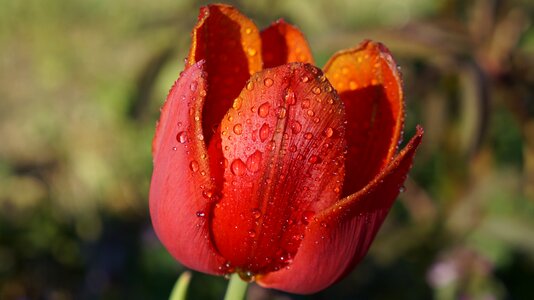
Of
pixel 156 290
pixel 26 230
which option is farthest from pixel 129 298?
pixel 26 230

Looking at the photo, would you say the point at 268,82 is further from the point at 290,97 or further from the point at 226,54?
the point at 226,54

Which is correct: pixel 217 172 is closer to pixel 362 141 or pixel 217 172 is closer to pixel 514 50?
pixel 362 141

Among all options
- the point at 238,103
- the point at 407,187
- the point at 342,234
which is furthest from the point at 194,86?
the point at 407,187

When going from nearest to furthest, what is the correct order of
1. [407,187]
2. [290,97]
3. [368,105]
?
1. [290,97]
2. [368,105]
3. [407,187]

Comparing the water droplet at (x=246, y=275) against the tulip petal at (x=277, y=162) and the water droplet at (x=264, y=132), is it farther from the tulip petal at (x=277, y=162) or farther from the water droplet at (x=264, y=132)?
the water droplet at (x=264, y=132)

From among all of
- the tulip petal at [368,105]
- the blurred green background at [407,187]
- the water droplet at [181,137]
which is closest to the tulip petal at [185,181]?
the water droplet at [181,137]

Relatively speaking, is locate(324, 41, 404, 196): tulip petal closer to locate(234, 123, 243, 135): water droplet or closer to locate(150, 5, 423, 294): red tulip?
locate(150, 5, 423, 294): red tulip
